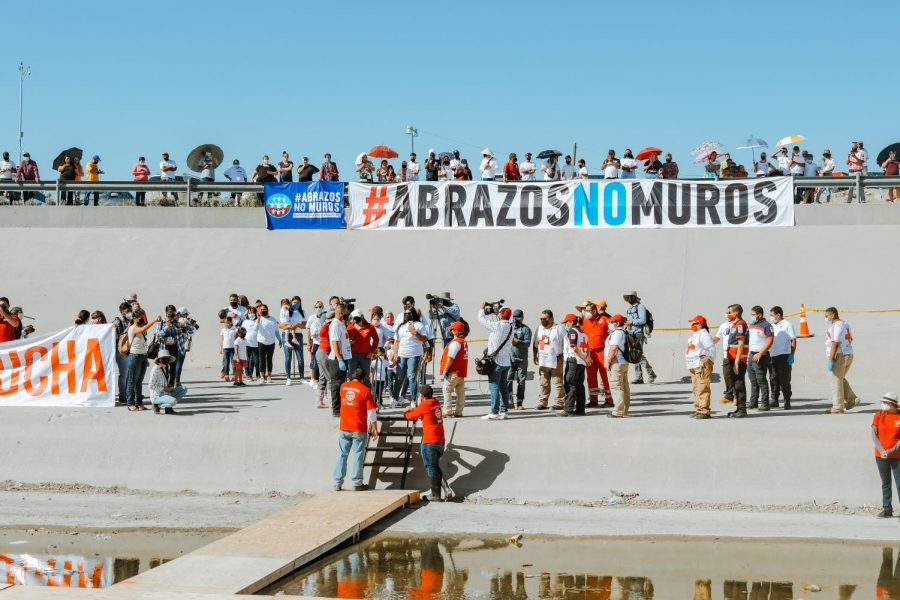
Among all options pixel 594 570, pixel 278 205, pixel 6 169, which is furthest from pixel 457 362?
pixel 6 169

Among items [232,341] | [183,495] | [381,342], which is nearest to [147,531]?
[183,495]

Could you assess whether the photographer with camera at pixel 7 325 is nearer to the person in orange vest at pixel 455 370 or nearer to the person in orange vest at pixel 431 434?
the person in orange vest at pixel 455 370

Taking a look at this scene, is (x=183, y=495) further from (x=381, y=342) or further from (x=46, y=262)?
(x=46, y=262)

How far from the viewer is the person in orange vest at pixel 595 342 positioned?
15.2 m

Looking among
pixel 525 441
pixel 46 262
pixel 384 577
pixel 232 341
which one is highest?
pixel 46 262

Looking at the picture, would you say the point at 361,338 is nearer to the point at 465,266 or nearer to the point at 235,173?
the point at 465,266

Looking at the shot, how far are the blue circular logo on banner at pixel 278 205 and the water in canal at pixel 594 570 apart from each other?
15.0 meters

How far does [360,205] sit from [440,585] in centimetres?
1622

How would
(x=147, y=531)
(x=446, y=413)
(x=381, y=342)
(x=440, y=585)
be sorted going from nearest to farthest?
1. (x=440, y=585)
2. (x=147, y=531)
3. (x=446, y=413)
4. (x=381, y=342)

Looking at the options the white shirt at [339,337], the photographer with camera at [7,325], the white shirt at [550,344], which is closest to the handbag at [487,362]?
the white shirt at [550,344]

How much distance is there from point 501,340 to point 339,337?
2272 millimetres

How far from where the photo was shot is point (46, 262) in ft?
77.4

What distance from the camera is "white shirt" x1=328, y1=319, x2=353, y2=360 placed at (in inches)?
542

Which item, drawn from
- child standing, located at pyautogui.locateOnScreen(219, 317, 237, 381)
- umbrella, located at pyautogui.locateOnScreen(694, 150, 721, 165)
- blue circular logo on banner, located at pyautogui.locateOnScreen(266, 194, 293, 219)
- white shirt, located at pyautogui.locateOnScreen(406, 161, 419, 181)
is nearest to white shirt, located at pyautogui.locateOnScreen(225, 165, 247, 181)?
blue circular logo on banner, located at pyautogui.locateOnScreen(266, 194, 293, 219)
